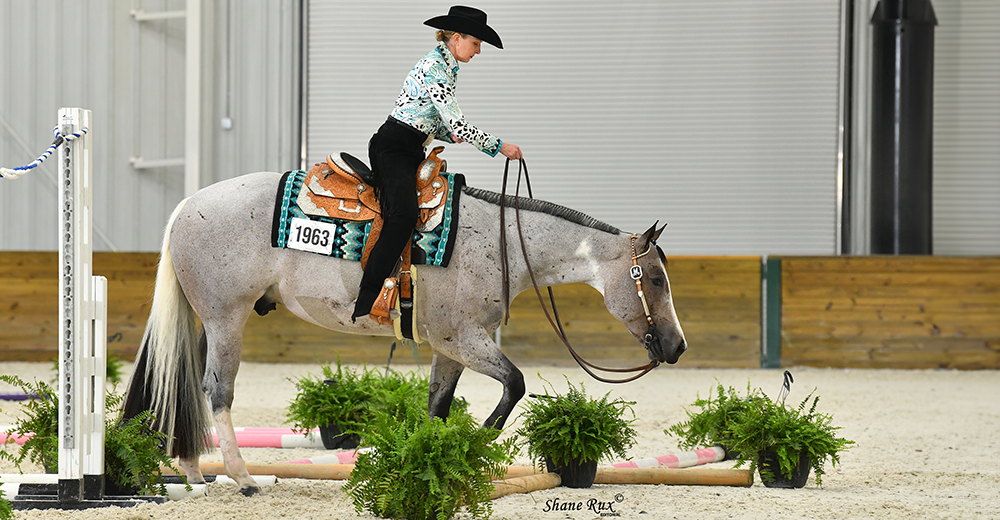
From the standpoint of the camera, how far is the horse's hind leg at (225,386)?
364 cm

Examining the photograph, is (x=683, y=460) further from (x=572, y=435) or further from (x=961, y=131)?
(x=961, y=131)

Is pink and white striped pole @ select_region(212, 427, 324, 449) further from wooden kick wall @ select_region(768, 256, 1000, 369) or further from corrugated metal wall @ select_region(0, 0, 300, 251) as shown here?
corrugated metal wall @ select_region(0, 0, 300, 251)

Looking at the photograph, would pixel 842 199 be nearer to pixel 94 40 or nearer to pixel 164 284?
pixel 164 284

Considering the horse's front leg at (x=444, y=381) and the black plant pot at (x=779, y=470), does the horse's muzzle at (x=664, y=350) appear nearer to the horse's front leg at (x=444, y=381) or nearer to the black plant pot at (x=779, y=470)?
the black plant pot at (x=779, y=470)

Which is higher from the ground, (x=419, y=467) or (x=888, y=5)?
(x=888, y=5)

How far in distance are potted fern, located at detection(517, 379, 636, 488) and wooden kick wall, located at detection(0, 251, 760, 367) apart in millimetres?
4976

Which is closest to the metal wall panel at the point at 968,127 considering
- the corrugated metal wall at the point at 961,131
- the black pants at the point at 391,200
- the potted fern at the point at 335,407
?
the corrugated metal wall at the point at 961,131

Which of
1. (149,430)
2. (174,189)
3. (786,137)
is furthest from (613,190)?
(149,430)

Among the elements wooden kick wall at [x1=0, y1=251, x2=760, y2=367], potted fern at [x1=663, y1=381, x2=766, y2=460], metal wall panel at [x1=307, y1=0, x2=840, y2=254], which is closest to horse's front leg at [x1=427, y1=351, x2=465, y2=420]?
potted fern at [x1=663, y1=381, x2=766, y2=460]

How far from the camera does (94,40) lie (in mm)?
10758

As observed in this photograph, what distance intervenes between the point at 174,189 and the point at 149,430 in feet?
26.1

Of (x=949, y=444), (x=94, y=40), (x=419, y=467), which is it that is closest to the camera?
(x=419, y=467)

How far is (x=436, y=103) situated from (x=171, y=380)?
5.17 feet

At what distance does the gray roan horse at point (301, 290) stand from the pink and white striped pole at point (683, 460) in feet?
2.01
